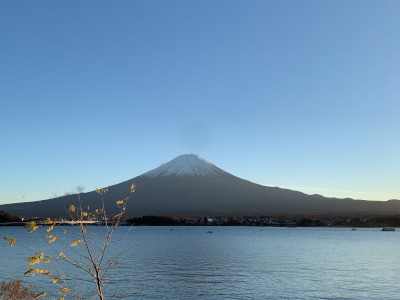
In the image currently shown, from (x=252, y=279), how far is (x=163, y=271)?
34.4 ft

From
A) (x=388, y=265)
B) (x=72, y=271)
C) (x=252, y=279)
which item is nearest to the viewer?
(x=252, y=279)

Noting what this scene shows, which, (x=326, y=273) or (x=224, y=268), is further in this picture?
(x=224, y=268)

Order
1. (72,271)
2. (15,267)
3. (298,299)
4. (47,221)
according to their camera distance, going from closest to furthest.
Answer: (47,221) → (298,299) → (72,271) → (15,267)

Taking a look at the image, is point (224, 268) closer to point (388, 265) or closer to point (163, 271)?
point (163, 271)

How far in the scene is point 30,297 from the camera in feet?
75.6

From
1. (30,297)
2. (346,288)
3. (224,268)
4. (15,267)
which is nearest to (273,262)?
(224,268)

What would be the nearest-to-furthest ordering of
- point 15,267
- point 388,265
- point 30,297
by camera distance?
point 30,297
point 15,267
point 388,265

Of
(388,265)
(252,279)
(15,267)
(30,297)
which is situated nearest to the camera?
(30,297)

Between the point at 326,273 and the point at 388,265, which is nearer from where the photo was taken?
the point at 326,273

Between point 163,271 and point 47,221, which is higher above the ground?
point 47,221

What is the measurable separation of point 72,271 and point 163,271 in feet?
30.6

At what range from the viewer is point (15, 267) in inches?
1788

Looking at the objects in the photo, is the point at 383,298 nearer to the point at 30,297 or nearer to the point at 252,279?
the point at 252,279

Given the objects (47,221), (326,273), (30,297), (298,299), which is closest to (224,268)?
(326,273)
